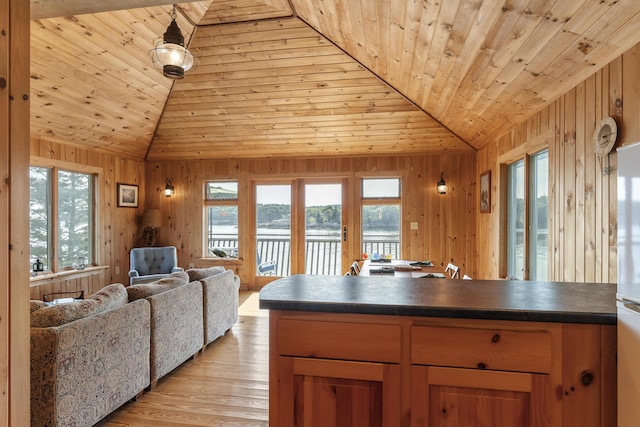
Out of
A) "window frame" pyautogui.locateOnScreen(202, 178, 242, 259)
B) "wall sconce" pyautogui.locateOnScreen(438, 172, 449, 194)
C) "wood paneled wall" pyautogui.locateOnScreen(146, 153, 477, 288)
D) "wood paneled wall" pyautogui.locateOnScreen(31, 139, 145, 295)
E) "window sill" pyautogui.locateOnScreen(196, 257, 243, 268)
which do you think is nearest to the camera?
Result: "wood paneled wall" pyautogui.locateOnScreen(31, 139, 145, 295)

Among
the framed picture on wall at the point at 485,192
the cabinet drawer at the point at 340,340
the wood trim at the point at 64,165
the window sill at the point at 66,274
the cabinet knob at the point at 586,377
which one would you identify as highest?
the wood trim at the point at 64,165

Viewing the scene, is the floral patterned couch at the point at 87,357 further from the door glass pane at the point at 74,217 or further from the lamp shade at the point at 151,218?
the lamp shade at the point at 151,218

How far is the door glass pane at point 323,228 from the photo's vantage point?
622 cm

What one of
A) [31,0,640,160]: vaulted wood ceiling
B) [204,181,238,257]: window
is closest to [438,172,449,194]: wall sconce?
[31,0,640,160]: vaulted wood ceiling

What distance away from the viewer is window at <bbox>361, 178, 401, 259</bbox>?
6.01 m

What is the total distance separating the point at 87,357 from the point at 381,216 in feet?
15.6

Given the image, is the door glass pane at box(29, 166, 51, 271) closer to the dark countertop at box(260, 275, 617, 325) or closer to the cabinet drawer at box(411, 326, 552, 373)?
the dark countertop at box(260, 275, 617, 325)

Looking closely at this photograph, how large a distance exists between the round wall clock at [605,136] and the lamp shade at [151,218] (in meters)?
6.35

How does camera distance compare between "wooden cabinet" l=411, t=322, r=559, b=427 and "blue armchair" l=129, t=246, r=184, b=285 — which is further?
"blue armchair" l=129, t=246, r=184, b=285

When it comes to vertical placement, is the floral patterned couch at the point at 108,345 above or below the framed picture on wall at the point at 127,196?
below

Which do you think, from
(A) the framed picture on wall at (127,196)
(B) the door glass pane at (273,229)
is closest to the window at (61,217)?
(A) the framed picture on wall at (127,196)

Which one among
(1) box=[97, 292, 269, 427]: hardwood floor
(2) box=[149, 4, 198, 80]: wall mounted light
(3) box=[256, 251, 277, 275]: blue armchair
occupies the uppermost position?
(2) box=[149, 4, 198, 80]: wall mounted light

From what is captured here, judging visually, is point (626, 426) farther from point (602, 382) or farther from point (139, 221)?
point (139, 221)

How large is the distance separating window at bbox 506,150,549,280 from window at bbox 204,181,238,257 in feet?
15.2
